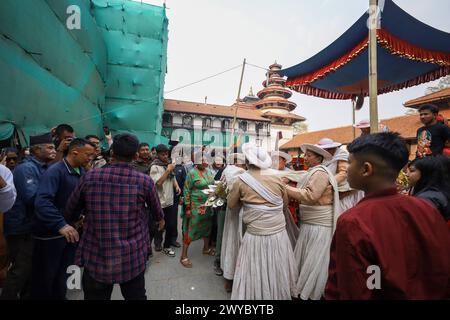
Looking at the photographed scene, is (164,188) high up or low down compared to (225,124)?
down

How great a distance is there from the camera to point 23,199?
2.21 metres

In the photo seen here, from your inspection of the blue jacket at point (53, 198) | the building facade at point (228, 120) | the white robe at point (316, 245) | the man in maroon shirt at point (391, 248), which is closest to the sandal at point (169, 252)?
the blue jacket at point (53, 198)

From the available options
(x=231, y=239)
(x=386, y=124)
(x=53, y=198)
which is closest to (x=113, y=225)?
(x=53, y=198)

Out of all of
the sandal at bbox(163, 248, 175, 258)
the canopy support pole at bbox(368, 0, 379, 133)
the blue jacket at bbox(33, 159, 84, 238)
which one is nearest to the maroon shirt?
the canopy support pole at bbox(368, 0, 379, 133)

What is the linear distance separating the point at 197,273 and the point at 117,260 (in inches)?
75.3

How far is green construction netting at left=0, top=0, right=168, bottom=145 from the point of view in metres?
3.86

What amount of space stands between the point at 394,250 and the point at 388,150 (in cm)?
45

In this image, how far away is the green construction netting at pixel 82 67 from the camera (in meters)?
3.86

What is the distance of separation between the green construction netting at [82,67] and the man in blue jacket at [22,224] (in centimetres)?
190

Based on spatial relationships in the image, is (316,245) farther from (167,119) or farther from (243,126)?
(243,126)

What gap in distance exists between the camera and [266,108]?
34531 millimetres

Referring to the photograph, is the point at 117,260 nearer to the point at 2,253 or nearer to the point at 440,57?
the point at 2,253

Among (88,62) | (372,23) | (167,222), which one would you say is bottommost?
(167,222)
